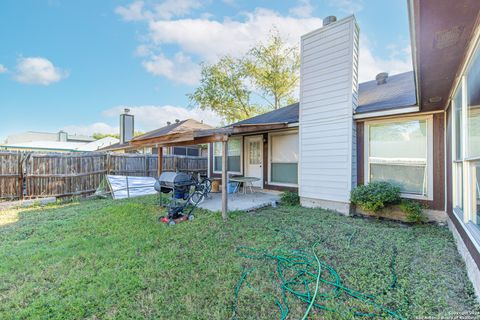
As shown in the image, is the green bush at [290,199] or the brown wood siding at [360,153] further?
the green bush at [290,199]

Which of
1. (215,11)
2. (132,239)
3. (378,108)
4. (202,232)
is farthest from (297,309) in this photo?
(215,11)

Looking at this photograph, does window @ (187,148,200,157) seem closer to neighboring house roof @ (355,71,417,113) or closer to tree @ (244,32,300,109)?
tree @ (244,32,300,109)

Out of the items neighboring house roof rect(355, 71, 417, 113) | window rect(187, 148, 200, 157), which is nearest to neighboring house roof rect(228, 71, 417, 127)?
neighboring house roof rect(355, 71, 417, 113)

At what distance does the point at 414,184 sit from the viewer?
4797 millimetres

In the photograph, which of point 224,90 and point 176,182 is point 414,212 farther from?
point 224,90

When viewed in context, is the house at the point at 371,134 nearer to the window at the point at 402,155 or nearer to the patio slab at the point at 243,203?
the window at the point at 402,155

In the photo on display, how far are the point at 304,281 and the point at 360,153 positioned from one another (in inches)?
159

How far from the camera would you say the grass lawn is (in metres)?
2.07

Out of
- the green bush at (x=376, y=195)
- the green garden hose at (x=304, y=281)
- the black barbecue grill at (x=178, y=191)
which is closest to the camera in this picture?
the green garden hose at (x=304, y=281)

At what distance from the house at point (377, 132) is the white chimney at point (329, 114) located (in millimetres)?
24

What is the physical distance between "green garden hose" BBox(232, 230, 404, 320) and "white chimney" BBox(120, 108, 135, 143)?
1458cm

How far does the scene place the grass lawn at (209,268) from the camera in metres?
2.07

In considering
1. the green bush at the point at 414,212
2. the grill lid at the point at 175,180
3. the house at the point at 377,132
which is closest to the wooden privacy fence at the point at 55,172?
the grill lid at the point at 175,180

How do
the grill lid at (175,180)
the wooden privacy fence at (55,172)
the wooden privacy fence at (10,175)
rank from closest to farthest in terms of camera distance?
the grill lid at (175,180)
the wooden privacy fence at (10,175)
the wooden privacy fence at (55,172)
